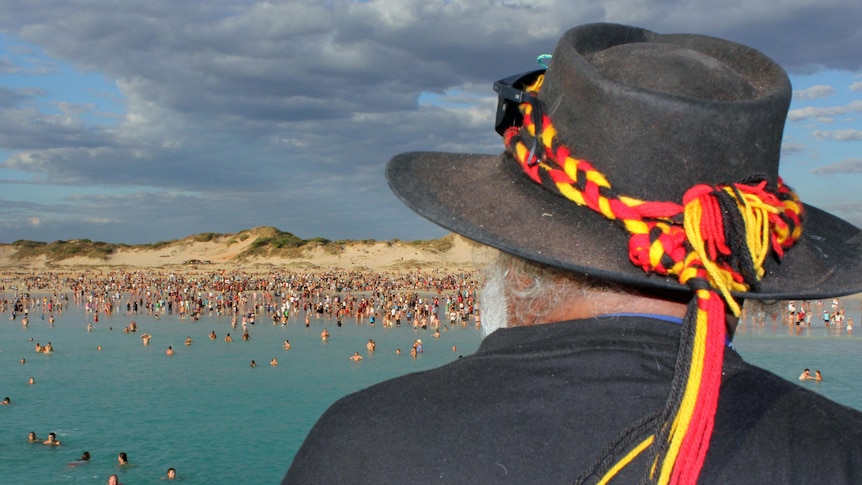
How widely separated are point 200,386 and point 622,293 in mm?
29009

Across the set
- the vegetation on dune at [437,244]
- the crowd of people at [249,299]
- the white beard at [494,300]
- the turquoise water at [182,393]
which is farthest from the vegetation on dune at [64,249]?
the white beard at [494,300]

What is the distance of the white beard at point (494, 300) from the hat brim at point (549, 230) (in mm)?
171

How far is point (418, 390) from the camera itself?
1497mm

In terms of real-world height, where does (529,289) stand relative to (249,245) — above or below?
above

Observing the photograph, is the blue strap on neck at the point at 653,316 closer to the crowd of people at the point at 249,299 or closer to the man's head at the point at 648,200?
the man's head at the point at 648,200

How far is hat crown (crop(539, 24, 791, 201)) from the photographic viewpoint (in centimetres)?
161

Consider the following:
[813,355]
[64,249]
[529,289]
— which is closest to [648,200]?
[529,289]

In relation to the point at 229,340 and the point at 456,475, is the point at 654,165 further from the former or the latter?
the point at 229,340

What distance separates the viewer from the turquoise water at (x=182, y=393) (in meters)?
19.1

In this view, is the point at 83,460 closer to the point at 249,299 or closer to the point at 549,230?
the point at 549,230

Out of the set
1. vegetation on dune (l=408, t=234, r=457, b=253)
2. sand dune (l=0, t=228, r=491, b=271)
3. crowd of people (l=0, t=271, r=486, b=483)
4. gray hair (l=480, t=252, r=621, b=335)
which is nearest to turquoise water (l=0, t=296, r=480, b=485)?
crowd of people (l=0, t=271, r=486, b=483)

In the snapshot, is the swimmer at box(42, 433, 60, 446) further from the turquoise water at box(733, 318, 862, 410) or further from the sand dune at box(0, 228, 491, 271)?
the sand dune at box(0, 228, 491, 271)

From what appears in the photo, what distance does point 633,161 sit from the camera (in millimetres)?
1653

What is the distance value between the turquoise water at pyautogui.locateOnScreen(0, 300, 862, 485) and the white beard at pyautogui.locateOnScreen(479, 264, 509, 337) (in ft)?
56.9
